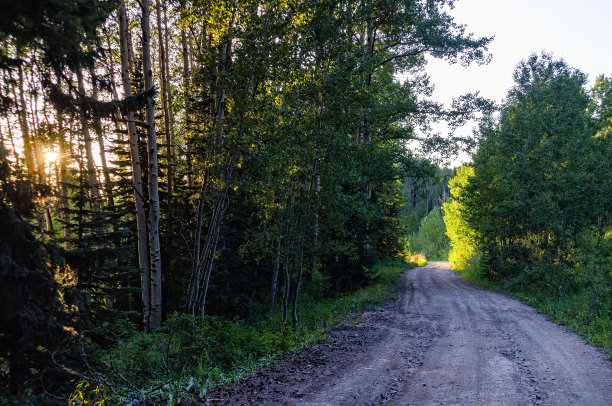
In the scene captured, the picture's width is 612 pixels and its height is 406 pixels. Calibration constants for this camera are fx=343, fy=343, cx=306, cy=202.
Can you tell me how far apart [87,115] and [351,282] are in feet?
54.4

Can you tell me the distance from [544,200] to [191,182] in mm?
18573

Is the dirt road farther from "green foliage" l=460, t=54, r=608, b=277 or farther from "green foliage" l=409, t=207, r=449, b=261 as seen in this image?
"green foliage" l=409, t=207, r=449, b=261

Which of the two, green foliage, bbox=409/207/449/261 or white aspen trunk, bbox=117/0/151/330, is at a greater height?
white aspen trunk, bbox=117/0/151/330

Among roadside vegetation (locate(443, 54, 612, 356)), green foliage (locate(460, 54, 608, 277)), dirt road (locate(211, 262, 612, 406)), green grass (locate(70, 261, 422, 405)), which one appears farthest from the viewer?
green foliage (locate(460, 54, 608, 277))

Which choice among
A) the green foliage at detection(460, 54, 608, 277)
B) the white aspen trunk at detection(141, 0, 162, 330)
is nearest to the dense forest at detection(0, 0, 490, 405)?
the white aspen trunk at detection(141, 0, 162, 330)

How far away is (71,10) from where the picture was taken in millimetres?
3639

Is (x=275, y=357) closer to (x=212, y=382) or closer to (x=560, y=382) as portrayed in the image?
(x=212, y=382)

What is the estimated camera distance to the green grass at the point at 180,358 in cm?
561

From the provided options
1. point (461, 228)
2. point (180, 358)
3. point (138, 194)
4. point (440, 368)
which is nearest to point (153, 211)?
point (138, 194)

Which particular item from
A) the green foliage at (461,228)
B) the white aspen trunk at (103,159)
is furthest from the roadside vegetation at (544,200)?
the white aspen trunk at (103,159)

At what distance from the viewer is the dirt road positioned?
20.6 feet

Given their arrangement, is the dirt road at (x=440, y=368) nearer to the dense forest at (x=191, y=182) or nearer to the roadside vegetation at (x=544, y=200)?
the dense forest at (x=191, y=182)

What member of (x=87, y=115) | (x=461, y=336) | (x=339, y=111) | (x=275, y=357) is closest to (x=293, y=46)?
(x=339, y=111)

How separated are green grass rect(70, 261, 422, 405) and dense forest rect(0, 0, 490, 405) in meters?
0.05
